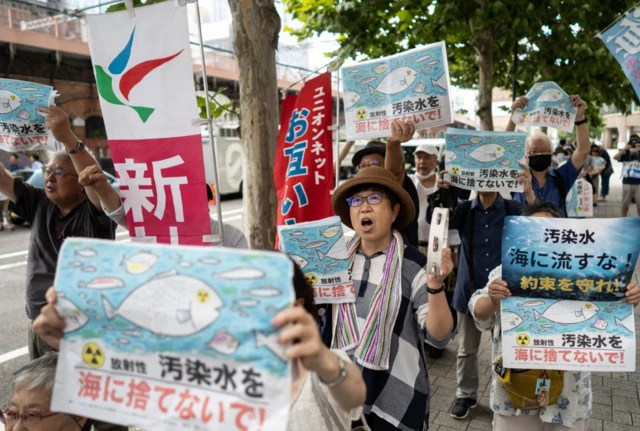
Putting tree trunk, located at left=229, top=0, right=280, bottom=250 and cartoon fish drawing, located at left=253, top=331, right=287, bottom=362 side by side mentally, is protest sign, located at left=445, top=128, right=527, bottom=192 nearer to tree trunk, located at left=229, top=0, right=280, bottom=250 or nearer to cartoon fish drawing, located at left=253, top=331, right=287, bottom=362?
tree trunk, located at left=229, top=0, right=280, bottom=250

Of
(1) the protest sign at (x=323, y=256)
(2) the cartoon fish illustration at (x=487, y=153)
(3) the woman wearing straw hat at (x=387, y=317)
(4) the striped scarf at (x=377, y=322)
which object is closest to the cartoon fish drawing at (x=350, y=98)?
(2) the cartoon fish illustration at (x=487, y=153)

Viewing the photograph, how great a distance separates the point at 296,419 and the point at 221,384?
41 cm

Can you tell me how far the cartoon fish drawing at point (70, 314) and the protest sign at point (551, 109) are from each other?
3.58 meters

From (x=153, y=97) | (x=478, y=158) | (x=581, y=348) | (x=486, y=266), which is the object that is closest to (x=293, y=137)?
(x=153, y=97)

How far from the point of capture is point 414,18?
8523 mm

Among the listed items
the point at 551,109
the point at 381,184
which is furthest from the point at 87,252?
the point at 551,109

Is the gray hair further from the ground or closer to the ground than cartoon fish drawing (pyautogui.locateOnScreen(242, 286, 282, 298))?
closer to the ground

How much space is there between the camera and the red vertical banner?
3219 millimetres

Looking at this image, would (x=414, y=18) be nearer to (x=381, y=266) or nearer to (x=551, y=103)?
(x=551, y=103)

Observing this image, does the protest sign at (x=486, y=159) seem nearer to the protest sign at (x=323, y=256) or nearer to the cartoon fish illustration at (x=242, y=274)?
the protest sign at (x=323, y=256)

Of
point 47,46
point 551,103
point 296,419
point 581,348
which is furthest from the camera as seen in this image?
point 47,46

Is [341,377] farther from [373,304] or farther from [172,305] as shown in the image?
[373,304]

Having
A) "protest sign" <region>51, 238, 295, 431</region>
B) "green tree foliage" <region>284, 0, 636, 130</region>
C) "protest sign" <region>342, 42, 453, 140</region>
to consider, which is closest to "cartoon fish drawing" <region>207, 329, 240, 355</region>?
"protest sign" <region>51, 238, 295, 431</region>

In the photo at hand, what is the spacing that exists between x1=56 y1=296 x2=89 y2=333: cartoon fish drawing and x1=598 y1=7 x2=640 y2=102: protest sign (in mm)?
3454
